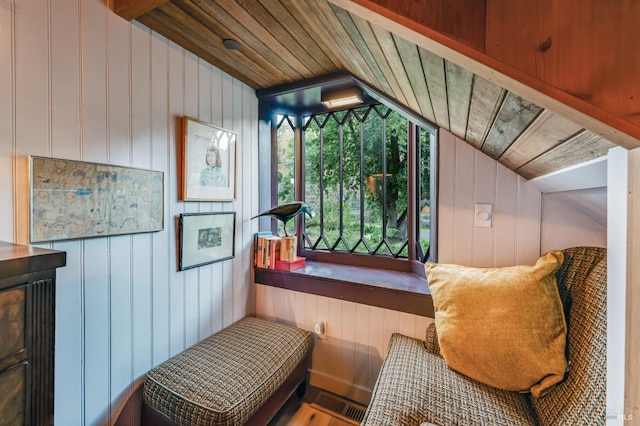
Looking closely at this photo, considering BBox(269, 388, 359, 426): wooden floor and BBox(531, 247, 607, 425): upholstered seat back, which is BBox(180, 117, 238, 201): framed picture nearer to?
BBox(269, 388, 359, 426): wooden floor

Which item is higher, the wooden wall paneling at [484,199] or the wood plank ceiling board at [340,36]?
the wood plank ceiling board at [340,36]

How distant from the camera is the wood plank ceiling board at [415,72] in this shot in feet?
2.48

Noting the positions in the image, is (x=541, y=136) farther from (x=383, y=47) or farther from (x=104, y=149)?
(x=104, y=149)

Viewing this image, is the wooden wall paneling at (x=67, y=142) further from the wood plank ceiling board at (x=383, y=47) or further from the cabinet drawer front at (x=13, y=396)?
the wood plank ceiling board at (x=383, y=47)

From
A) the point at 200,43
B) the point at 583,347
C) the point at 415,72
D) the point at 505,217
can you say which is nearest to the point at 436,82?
the point at 415,72

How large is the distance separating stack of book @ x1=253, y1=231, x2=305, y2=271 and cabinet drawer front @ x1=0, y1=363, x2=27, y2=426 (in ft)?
4.39

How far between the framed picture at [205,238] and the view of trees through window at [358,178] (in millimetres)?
626

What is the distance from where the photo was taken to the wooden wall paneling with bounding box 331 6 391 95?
2.96 feet

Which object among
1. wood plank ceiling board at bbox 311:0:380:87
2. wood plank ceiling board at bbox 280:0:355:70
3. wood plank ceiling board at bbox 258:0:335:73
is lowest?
A: wood plank ceiling board at bbox 311:0:380:87

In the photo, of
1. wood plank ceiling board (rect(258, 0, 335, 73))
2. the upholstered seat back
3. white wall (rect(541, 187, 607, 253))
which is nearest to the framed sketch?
wood plank ceiling board (rect(258, 0, 335, 73))

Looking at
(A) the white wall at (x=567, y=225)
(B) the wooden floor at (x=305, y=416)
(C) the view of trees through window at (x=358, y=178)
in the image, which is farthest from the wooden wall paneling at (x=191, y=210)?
(A) the white wall at (x=567, y=225)

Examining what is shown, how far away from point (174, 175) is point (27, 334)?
967 mm

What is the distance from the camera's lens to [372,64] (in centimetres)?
118

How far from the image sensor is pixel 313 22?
46.6 inches
